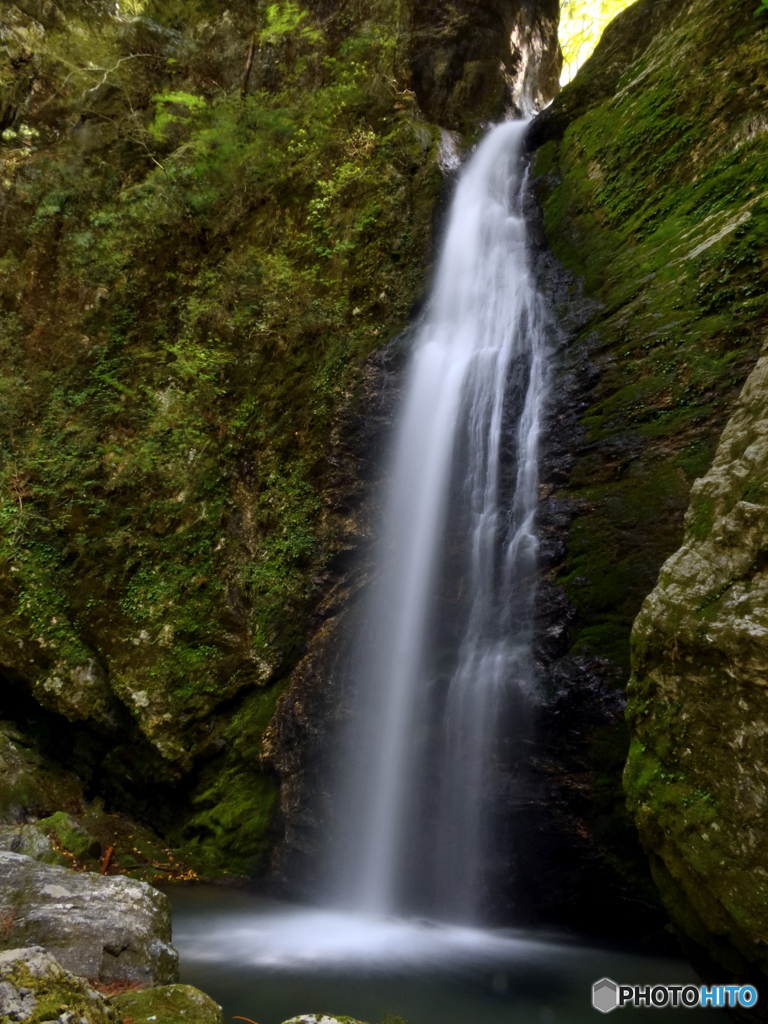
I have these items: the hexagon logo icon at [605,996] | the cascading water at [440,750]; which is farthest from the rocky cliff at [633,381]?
the hexagon logo icon at [605,996]

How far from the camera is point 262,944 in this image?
5000mm

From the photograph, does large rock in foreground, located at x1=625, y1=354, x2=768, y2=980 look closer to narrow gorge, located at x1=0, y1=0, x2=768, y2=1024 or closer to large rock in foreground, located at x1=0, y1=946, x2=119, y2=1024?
narrow gorge, located at x1=0, y1=0, x2=768, y2=1024

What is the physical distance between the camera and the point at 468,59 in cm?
1205

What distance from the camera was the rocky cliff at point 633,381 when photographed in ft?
16.7

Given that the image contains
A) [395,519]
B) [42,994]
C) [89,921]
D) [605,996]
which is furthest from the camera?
[395,519]

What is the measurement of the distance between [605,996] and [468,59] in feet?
48.9

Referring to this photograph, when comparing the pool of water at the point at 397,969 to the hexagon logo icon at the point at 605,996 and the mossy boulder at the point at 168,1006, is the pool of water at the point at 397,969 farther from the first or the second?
the mossy boulder at the point at 168,1006

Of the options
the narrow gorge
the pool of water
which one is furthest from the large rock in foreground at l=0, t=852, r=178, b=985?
the pool of water

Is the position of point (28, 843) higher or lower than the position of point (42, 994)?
higher

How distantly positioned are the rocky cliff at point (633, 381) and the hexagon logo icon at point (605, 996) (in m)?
0.71

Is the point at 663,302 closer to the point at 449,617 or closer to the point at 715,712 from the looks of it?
the point at 449,617

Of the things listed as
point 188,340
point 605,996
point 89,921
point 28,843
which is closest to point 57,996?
point 89,921

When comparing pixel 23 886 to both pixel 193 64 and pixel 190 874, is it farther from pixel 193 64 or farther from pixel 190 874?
pixel 193 64

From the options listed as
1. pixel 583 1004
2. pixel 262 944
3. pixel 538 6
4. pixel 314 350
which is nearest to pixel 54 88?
pixel 314 350
